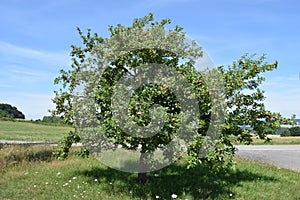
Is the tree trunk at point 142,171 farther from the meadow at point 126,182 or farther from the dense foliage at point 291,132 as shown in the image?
the dense foliage at point 291,132

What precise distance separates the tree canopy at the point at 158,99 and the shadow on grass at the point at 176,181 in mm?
624

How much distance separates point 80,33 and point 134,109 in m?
3.10

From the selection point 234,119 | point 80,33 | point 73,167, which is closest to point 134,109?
point 234,119

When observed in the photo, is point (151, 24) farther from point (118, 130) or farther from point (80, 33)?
point (118, 130)

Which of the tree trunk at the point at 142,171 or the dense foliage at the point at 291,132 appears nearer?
the tree trunk at the point at 142,171

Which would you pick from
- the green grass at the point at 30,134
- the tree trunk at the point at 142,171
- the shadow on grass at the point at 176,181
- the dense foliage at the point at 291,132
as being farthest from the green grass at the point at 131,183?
the dense foliage at the point at 291,132

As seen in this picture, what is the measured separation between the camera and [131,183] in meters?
8.61

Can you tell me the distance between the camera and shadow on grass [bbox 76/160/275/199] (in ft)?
25.9

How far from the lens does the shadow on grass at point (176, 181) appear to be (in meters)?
7.89

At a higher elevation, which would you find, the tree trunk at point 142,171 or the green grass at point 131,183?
the tree trunk at point 142,171

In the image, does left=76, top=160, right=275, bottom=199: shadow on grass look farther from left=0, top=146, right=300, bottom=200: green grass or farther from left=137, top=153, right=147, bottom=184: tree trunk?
left=137, top=153, right=147, bottom=184: tree trunk

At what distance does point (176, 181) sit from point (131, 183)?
1.28m

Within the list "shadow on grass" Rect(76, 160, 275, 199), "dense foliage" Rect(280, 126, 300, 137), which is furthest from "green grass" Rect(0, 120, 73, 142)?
"dense foliage" Rect(280, 126, 300, 137)

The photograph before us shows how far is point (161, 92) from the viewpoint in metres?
6.62
